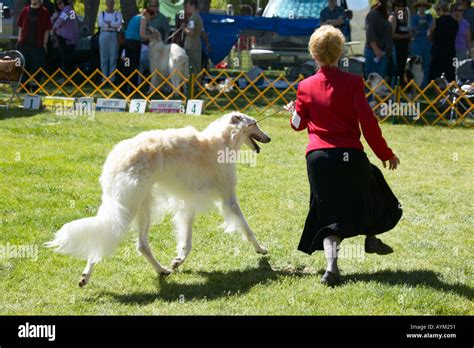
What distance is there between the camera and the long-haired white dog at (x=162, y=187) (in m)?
5.44

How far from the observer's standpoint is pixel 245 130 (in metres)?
6.53

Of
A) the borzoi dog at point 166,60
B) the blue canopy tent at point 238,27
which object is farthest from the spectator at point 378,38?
the blue canopy tent at point 238,27

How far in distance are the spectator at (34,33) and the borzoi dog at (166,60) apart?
2.42 m

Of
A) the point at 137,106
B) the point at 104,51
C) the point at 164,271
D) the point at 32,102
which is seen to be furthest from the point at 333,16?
the point at 164,271

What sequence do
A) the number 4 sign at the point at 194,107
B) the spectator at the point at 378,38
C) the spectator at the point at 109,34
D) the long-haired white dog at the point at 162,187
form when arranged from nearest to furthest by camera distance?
1. the long-haired white dog at the point at 162,187
2. the spectator at the point at 378,38
3. the number 4 sign at the point at 194,107
4. the spectator at the point at 109,34

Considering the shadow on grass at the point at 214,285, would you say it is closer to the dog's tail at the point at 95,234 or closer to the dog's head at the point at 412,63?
the dog's tail at the point at 95,234

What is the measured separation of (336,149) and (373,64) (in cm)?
979

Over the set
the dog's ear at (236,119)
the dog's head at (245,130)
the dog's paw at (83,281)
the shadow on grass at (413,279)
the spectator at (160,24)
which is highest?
the spectator at (160,24)

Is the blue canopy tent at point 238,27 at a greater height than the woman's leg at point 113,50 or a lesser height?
greater

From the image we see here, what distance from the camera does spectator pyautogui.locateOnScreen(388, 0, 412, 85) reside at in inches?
625

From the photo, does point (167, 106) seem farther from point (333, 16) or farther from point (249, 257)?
point (249, 257)

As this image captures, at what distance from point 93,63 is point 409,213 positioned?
43.6ft

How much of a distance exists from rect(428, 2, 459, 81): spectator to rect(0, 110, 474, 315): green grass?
20.0 feet
